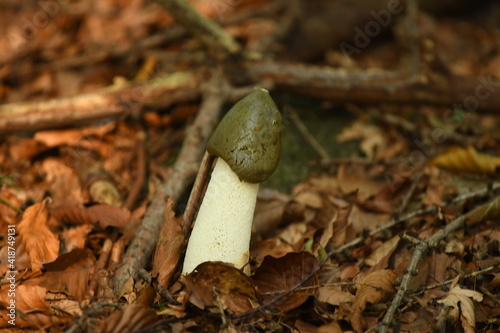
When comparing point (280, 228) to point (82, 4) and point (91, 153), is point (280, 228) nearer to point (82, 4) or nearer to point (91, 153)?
Answer: point (91, 153)

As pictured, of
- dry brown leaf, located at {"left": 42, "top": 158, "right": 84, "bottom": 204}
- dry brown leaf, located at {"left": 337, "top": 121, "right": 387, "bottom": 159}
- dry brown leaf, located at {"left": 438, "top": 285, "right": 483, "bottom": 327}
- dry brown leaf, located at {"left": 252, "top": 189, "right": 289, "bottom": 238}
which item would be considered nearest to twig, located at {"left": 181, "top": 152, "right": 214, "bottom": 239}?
dry brown leaf, located at {"left": 252, "top": 189, "right": 289, "bottom": 238}

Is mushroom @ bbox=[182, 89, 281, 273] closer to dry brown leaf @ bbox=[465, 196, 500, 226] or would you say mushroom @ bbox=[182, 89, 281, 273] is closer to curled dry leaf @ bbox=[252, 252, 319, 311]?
curled dry leaf @ bbox=[252, 252, 319, 311]

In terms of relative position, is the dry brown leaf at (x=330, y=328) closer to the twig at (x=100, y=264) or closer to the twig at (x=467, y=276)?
the twig at (x=467, y=276)

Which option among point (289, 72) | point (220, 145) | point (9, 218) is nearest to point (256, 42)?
point (289, 72)

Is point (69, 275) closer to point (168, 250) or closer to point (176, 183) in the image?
point (168, 250)

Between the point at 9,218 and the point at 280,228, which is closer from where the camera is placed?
the point at 9,218

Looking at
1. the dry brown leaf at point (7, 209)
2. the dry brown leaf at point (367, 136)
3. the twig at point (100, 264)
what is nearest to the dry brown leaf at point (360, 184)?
the dry brown leaf at point (367, 136)
